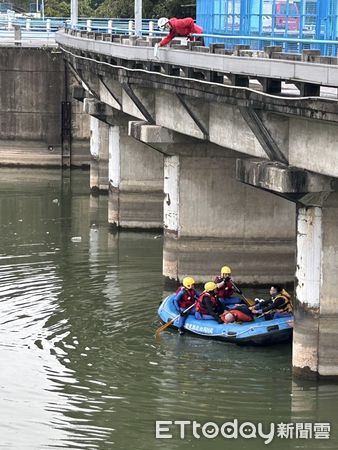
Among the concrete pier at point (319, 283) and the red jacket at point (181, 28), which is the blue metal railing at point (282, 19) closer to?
the red jacket at point (181, 28)

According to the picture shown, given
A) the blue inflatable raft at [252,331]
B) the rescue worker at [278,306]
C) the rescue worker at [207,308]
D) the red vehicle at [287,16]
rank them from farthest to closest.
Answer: the red vehicle at [287,16], the rescue worker at [207,308], the rescue worker at [278,306], the blue inflatable raft at [252,331]

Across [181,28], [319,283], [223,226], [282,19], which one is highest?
[282,19]

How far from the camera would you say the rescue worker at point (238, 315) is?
25.8 metres

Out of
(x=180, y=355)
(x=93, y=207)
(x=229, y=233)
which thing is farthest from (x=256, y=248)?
(x=93, y=207)

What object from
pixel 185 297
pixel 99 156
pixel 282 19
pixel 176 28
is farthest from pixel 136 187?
pixel 185 297

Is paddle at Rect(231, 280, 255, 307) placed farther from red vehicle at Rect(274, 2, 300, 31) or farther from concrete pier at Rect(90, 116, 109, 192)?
concrete pier at Rect(90, 116, 109, 192)

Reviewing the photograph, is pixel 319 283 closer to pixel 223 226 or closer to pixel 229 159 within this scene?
pixel 223 226

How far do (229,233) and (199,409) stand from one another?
9.67m

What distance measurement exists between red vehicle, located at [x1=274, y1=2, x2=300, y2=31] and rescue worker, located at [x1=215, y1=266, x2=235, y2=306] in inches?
274

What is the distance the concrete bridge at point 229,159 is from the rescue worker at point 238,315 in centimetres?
248

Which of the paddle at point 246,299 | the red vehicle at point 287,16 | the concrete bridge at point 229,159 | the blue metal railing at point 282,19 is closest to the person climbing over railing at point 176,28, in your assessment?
the concrete bridge at point 229,159

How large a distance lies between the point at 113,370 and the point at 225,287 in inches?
187

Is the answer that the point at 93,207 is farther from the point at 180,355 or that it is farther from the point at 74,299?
the point at 180,355

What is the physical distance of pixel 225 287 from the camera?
2747cm
